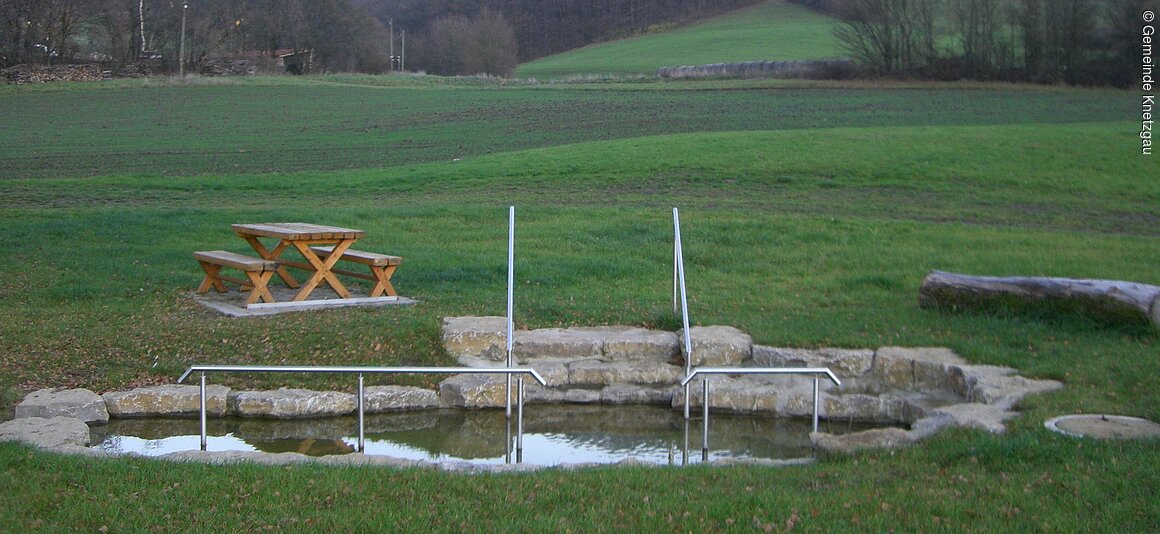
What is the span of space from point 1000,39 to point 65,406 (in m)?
44.3

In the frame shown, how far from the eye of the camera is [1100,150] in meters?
22.8

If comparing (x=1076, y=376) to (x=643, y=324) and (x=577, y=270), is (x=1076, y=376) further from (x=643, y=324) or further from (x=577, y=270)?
(x=577, y=270)

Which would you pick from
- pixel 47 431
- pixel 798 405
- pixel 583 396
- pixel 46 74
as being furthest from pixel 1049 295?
pixel 46 74

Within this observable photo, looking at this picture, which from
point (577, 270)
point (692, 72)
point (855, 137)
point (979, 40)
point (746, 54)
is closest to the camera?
point (577, 270)

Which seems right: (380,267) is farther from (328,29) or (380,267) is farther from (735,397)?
(328,29)

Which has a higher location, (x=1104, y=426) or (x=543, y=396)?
(x=1104, y=426)

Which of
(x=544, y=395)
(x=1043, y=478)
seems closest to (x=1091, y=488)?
(x=1043, y=478)

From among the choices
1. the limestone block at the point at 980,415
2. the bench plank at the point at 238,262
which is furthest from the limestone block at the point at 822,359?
the bench plank at the point at 238,262

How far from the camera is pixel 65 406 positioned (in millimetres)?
7895

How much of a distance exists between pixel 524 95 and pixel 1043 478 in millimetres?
42102

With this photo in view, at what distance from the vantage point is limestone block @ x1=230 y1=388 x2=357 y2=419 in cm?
829

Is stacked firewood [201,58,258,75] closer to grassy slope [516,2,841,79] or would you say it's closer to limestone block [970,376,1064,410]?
grassy slope [516,2,841,79]

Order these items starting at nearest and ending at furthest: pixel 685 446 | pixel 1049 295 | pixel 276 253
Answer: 1. pixel 685 446
2. pixel 1049 295
3. pixel 276 253

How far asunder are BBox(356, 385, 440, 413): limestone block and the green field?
26 cm
